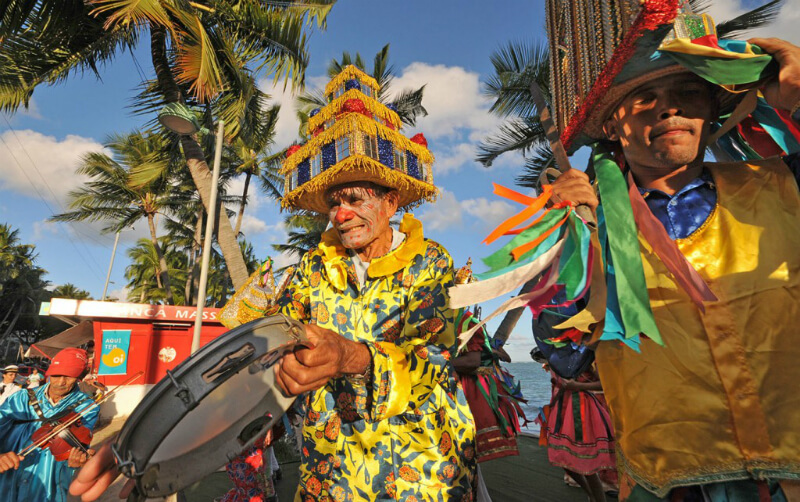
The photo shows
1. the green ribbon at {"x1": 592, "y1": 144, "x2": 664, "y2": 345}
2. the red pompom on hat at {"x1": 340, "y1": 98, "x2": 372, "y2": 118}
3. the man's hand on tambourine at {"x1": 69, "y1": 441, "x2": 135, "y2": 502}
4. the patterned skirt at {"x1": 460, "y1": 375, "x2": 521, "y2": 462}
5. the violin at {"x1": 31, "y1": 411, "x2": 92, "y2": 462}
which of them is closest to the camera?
the man's hand on tambourine at {"x1": 69, "y1": 441, "x2": 135, "y2": 502}

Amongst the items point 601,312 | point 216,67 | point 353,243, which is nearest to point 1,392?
point 216,67

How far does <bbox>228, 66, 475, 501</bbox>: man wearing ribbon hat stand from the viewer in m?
1.71

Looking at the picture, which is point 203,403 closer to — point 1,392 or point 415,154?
point 415,154

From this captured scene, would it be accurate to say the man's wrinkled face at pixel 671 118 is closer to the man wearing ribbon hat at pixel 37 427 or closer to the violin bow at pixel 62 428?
the violin bow at pixel 62 428

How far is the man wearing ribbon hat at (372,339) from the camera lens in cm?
171

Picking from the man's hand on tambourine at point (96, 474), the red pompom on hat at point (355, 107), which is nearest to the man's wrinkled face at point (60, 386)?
the red pompom on hat at point (355, 107)

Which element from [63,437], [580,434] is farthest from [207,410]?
[63,437]

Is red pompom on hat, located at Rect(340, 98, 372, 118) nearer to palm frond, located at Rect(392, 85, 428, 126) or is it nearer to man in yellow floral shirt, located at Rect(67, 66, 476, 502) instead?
man in yellow floral shirt, located at Rect(67, 66, 476, 502)

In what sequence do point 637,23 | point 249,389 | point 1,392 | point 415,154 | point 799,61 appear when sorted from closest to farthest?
point 799,61 < point 637,23 < point 249,389 < point 415,154 < point 1,392

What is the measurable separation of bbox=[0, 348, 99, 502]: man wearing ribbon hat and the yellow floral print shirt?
4.38 meters

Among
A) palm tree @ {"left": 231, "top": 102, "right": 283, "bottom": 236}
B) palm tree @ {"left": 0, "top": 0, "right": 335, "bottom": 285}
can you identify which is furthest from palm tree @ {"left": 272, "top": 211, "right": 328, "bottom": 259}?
palm tree @ {"left": 0, "top": 0, "right": 335, "bottom": 285}

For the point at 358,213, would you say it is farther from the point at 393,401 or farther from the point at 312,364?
the point at 312,364

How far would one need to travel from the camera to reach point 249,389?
1.46 meters

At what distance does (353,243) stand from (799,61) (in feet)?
6.35
